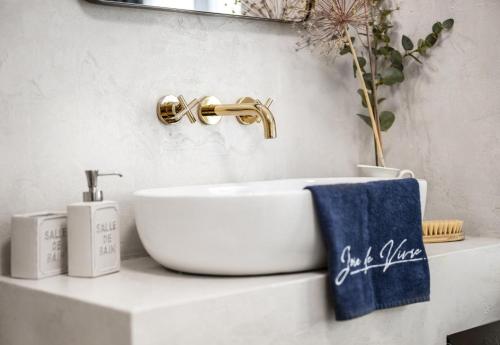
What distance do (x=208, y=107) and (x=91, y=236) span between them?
507 mm

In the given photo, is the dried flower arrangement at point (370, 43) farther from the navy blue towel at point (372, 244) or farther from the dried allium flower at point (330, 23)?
the navy blue towel at point (372, 244)

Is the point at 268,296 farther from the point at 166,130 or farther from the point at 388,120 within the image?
the point at 388,120

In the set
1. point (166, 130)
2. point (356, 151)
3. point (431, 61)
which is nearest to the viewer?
point (166, 130)

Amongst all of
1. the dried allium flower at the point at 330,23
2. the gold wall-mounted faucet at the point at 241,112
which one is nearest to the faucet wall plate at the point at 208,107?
the gold wall-mounted faucet at the point at 241,112

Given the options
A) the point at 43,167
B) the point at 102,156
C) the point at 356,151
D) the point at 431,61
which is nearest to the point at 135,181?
the point at 102,156

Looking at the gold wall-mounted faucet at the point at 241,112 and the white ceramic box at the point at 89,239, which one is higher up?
the gold wall-mounted faucet at the point at 241,112

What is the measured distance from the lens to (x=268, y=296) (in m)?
1.22

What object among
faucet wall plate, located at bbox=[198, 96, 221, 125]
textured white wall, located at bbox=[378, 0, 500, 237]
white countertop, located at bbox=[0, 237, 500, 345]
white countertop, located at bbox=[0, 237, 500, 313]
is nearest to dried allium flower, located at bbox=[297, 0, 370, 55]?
textured white wall, located at bbox=[378, 0, 500, 237]

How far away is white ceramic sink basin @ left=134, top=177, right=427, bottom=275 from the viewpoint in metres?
1.25

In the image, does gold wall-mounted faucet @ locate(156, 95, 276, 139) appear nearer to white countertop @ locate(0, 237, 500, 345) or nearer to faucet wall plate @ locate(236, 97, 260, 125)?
faucet wall plate @ locate(236, 97, 260, 125)

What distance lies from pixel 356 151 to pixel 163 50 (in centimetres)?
71

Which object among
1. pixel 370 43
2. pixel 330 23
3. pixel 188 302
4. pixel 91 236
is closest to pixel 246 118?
pixel 330 23

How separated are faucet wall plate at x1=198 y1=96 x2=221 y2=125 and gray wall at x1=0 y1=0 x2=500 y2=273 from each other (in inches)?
1.2

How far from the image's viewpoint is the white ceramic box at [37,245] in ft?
4.27
